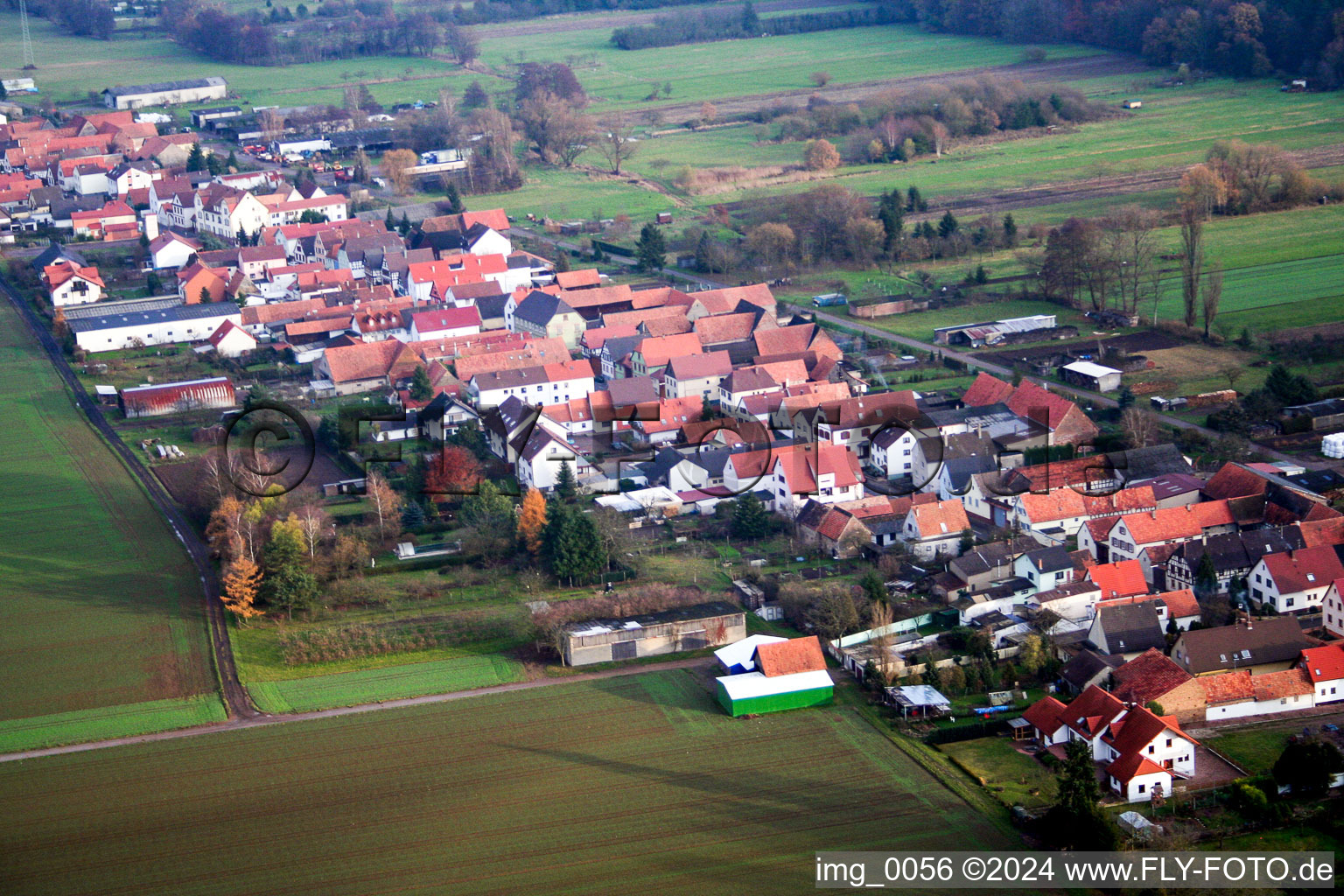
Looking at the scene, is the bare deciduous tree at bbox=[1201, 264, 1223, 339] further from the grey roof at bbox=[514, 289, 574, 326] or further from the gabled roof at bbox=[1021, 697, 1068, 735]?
the gabled roof at bbox=[1021, 697, 1068, 735]

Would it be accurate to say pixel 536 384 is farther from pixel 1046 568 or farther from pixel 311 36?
pixel 311 36

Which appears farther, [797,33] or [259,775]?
[797,33]

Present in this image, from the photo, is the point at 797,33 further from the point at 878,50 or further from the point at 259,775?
the point at 259,775

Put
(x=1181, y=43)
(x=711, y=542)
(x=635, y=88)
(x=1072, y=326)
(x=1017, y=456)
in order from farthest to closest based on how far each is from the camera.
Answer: (x=635, y=88)
(x=1181, y=43)
(x=1072, y=326)
(x=1017, y=456)
(x=711, y=542)

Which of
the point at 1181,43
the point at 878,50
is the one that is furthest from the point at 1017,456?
the point at 878,50

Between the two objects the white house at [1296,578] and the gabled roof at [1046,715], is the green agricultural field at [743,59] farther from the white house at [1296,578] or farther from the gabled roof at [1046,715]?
the gabled roof at [1046,715]
